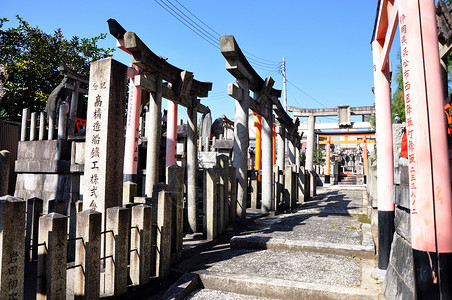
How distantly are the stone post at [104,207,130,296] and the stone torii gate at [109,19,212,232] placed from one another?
10.3 ft

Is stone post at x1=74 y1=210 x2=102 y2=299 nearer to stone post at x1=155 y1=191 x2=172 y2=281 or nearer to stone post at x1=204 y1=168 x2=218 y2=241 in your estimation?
stone post at x1=155 y1=191 x2=172 y2=281

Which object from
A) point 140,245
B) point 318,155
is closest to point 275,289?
point 140,245

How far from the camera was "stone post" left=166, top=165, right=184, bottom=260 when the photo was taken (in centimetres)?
473

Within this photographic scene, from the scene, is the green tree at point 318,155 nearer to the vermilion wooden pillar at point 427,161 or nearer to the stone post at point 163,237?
the stone post at point 163,237

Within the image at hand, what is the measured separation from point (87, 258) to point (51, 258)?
398mm

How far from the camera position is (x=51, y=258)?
2668 mm

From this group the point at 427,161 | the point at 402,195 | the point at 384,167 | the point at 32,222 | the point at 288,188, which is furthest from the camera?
the point at 288,188

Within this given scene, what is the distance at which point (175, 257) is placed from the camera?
468cm

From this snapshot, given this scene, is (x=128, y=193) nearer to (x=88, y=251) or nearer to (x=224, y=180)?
(x=88, y=251)

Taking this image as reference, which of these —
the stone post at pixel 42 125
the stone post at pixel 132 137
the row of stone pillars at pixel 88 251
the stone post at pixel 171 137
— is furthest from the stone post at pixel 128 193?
the stone post at pixel 42 125

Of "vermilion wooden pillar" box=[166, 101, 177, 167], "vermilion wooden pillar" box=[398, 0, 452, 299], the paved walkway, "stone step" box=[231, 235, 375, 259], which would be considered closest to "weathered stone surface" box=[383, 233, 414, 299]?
the paved walkway

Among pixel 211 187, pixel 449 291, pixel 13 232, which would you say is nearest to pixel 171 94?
pixel 211 187

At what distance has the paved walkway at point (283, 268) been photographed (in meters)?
3.71

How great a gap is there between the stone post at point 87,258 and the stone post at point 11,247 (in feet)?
1.92
